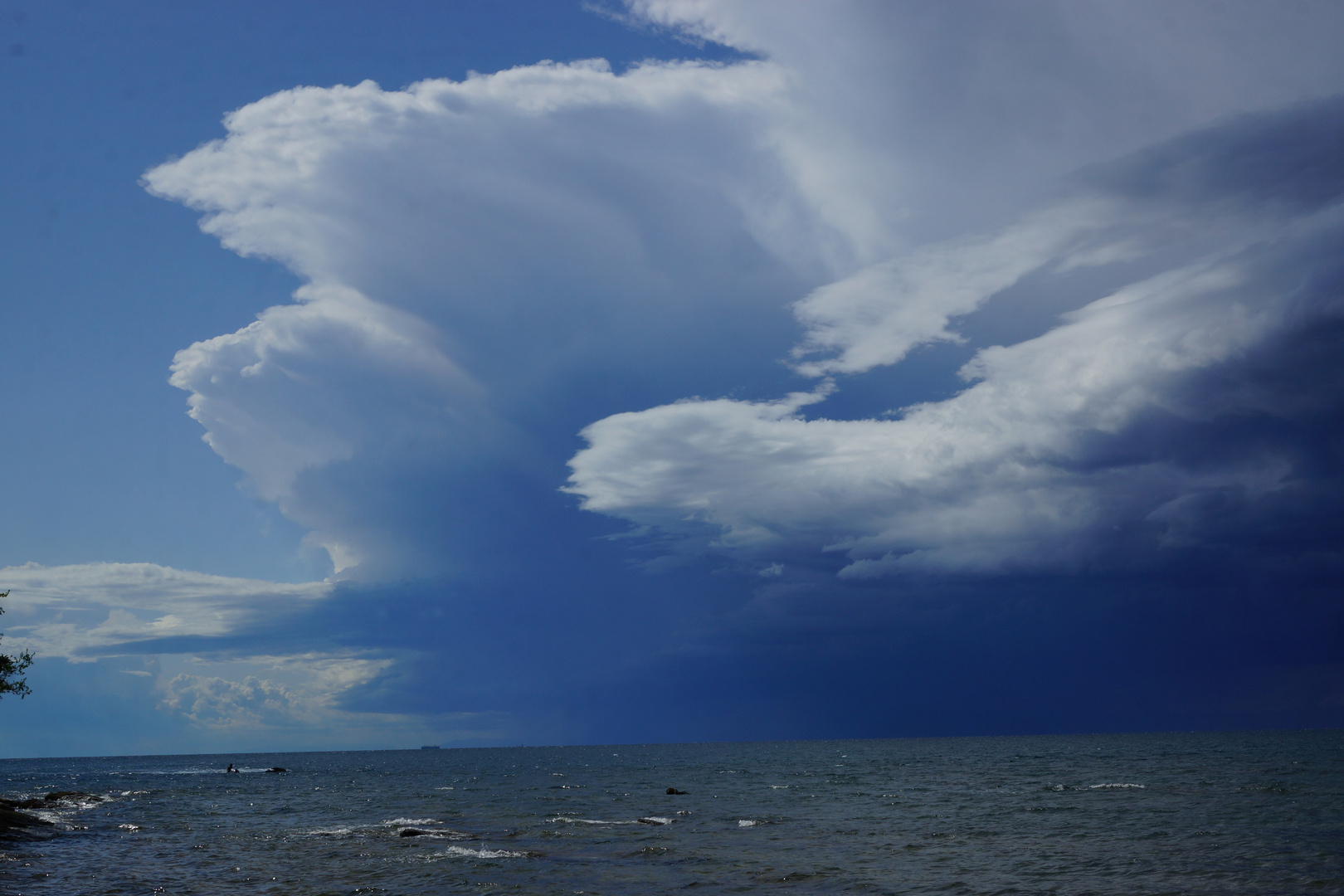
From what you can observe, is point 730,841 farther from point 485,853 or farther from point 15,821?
point 15,821

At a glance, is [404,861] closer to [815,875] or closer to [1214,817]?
[815,875]

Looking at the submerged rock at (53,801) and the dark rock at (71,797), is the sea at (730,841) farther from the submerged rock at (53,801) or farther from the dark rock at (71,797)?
the submerged rock at (53,801)

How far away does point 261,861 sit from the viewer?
38.5 metres

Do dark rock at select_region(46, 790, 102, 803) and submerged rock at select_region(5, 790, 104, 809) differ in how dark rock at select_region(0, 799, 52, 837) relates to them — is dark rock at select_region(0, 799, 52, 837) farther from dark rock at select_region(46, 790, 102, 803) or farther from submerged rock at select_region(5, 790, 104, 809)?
dark rock at select_region(46, 790, 102, 803)

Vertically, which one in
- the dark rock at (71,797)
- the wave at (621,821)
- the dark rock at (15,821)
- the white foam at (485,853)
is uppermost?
the white foam at (485,853)

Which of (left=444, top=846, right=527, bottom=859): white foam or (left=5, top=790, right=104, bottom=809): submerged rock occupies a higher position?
(left=444, top=846, right=527, bottom=859): white foam

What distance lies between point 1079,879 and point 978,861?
5.14 meters

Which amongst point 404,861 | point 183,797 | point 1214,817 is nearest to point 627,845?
point 404,861

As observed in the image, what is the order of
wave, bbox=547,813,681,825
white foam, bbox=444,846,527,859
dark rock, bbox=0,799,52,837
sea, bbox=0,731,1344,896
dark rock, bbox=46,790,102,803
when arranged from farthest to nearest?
dark rock, bbox=46,790,102,803 → wave, bbox=547,813,681,825 → dark rock, bbox=0,799,52,837 → white foam, bbox=444,846,527,859 → sea, bbox=0,731,1344,896

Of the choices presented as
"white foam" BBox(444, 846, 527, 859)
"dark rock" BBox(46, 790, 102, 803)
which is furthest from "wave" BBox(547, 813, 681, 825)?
"dark rock" BBox(46, 790, 102, 803)

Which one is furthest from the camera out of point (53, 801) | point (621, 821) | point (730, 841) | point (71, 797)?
point (71, 797)

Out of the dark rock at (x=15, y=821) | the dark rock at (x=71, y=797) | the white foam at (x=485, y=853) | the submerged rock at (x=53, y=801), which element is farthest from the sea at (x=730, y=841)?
the dark rock at (x=15, y=821)

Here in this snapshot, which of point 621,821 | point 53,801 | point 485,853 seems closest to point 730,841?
point 485,853

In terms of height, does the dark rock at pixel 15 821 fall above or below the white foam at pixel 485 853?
below
